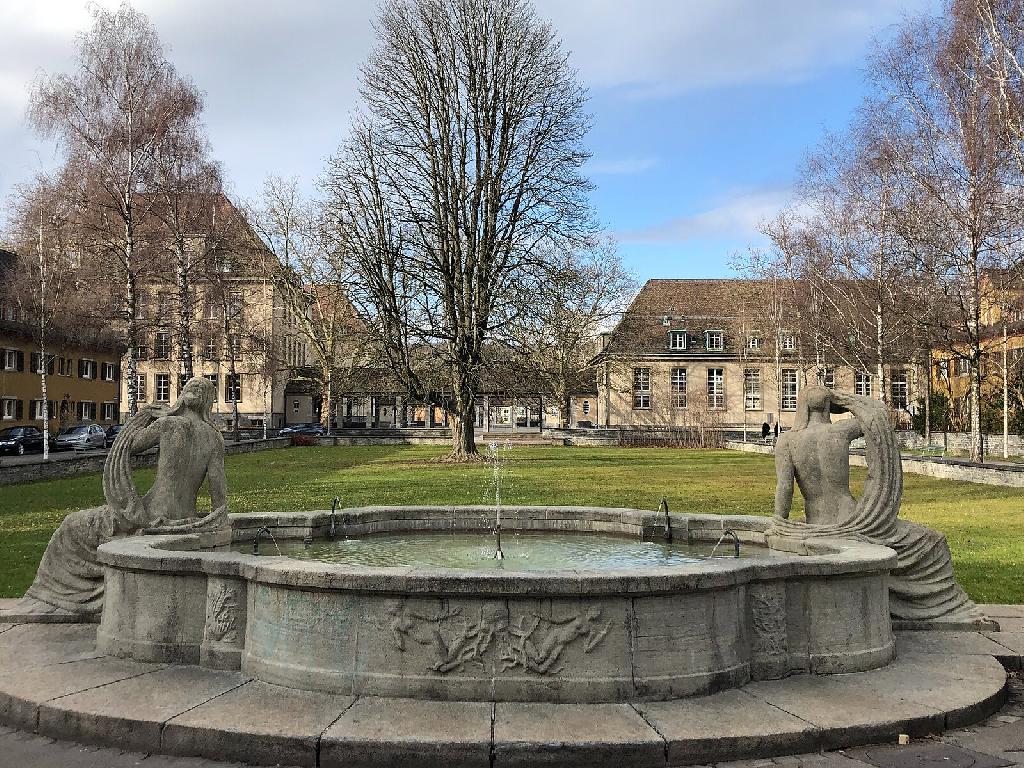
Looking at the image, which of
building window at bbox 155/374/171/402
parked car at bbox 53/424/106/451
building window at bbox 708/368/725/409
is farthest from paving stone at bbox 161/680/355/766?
building window at bbox 708/368/725/409

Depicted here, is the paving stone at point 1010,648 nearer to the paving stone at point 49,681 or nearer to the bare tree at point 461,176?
the paving stone at point 49,681

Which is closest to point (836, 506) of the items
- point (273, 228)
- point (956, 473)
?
point (956, 473)

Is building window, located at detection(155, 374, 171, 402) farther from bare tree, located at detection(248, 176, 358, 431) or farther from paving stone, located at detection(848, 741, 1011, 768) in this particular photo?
paving stone, located at detection(848, 741, 1011, 768)

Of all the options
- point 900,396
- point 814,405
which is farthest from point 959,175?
point 900,396

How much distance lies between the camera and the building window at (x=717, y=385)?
3017 inches

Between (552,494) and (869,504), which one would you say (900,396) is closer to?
(552,494)

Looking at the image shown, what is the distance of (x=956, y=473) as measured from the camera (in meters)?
26.9

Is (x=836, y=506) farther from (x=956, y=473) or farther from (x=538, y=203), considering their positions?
(x=538, y=203)

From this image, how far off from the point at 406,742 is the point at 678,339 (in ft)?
245

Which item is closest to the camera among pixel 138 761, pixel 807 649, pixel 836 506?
pixel 138 761

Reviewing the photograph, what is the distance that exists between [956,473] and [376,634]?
2633 cm

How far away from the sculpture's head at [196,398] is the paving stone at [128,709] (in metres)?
2.94

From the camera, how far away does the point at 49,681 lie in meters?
5.52

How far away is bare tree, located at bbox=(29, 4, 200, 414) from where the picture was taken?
98.4 ft
